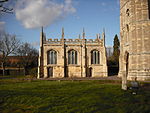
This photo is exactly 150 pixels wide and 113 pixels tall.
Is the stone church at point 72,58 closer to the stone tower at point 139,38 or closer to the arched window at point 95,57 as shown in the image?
the arched window at point 95,57

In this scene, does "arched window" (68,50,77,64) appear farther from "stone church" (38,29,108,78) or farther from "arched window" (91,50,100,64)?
"arched window" (91,50,100,64)

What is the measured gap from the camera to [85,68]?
29.4 m

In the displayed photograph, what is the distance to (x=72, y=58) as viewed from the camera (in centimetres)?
3005

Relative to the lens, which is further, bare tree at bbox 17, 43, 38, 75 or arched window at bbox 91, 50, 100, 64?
bare tree at bbox 17, 43, 38, 75

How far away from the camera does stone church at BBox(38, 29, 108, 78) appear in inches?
1150

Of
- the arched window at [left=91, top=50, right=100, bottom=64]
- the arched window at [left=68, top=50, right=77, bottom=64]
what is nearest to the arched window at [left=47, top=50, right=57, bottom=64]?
the arched window at [left=68, top=50, right=77, bottom=64]

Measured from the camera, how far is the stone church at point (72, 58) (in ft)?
95.9

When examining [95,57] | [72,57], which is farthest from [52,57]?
[95,57]

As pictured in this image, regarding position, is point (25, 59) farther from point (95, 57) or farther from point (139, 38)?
point (139, 38)

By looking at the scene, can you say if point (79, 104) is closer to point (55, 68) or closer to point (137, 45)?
point (137, 45)

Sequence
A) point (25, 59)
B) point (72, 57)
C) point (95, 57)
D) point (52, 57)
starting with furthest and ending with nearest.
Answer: point (25, 59), point (95, 57), point (72, 57), point (52, 57)

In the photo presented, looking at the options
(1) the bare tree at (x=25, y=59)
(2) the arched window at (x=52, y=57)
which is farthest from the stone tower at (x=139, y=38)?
(1) the bare tree at (x=25, y=59)

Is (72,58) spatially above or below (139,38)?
below

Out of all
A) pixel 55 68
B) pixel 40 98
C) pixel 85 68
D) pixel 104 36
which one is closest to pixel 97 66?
pixel 85 68
